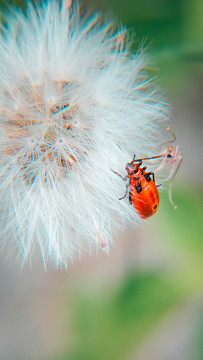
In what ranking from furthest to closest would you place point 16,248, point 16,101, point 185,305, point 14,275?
1. point 14,275
2. point 185,305
3. point 16,248
4. point 16,101

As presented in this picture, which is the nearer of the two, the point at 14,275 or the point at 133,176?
the point at 133,176

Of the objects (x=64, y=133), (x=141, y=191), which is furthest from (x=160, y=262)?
(x=64, y=133)

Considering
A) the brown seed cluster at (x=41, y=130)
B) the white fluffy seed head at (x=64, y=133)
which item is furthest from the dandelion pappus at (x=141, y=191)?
the brown seed cluster at (x=41, y=130)

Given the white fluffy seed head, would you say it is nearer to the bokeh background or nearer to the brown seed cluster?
the brown seed cluster

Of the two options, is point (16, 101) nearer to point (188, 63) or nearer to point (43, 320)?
point (188, 63)

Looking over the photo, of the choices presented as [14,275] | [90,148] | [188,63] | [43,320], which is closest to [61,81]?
[90,148]

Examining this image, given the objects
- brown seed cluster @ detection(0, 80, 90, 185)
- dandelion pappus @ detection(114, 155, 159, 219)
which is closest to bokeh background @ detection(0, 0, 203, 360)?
dandelion pappus @ detection(114, 155, 159, 219)
